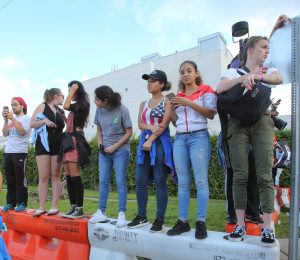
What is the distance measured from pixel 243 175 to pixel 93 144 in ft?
41.2

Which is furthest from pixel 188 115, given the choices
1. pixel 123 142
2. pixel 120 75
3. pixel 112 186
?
pixel 120 75

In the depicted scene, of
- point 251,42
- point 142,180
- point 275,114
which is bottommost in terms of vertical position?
point 142,180

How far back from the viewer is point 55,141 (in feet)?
16.1

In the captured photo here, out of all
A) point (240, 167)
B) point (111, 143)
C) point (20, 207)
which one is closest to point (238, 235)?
point (240, 167)

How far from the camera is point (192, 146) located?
3445mm

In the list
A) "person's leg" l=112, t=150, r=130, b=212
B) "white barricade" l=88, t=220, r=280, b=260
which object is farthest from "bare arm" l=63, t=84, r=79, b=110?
"white barricade" l=88, t=220, r=280, b=260

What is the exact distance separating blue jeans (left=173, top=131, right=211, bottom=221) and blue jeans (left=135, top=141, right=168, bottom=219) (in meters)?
0.27

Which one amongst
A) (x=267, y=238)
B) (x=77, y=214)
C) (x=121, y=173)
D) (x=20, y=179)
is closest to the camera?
(x=267, y=238)

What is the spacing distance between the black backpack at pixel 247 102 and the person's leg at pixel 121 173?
159cm

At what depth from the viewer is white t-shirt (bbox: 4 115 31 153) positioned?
18.1 ft

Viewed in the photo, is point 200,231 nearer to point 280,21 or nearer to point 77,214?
point 77,214

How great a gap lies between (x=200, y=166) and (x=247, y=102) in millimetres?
800

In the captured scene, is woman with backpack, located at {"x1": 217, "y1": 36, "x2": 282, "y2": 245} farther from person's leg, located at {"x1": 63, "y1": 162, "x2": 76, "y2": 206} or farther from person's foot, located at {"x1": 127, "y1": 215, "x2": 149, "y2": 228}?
person's leg, located at {"x1": 63, "y1": 162, "x2": 76, "y2": 206}

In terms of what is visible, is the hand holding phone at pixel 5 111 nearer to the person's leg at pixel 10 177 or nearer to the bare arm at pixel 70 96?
the person's leg at pixel 10 177
